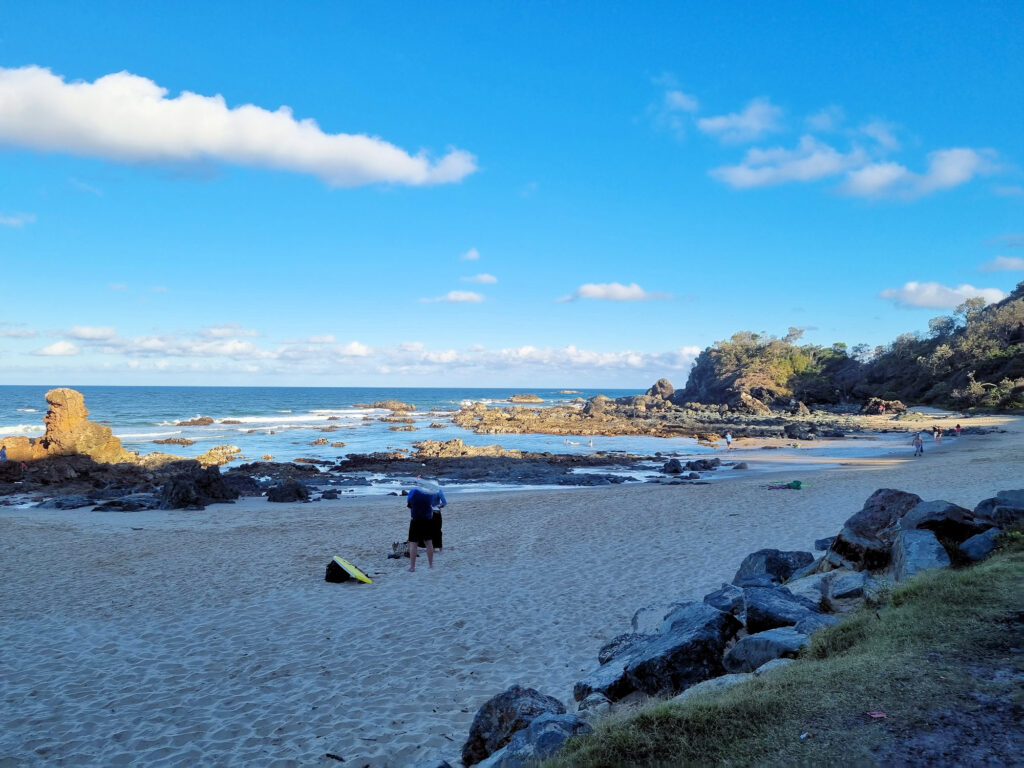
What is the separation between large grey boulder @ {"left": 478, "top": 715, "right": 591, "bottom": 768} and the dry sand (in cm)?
138

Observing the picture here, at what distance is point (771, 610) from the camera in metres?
6.22

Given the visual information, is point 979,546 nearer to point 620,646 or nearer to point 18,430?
point 620,646

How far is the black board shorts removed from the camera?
11.8 meters

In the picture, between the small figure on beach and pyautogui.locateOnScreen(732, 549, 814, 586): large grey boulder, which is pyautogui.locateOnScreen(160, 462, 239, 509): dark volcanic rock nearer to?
A: the small figure on beach

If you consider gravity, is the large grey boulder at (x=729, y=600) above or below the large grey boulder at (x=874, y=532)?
below

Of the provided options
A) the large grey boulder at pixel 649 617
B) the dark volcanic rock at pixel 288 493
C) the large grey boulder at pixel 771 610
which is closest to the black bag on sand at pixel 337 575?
the large grey boulder at pixel 649 617

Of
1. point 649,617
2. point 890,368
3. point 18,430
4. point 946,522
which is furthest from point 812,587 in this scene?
point 890,368

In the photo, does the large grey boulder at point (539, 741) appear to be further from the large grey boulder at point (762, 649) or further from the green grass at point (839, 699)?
the large grey boulder at point (762, 649)

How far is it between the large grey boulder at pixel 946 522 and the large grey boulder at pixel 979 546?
0.42m

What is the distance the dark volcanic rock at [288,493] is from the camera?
23.0m

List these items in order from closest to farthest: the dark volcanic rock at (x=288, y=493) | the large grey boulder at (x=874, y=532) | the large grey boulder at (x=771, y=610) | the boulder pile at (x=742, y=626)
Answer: the boulder pile at (x=742, y=626)
the large grey boulder at (x=771, y=610)
the large grey boulder at (x=874, y=532)
the dark volcanic rock at (x=288, y=493)

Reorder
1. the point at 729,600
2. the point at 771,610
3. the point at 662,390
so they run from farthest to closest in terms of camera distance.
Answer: the point at 662,390
the point at 729,600
the point at 771,610

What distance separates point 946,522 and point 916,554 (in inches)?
40.5

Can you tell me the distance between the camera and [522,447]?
146 ft
